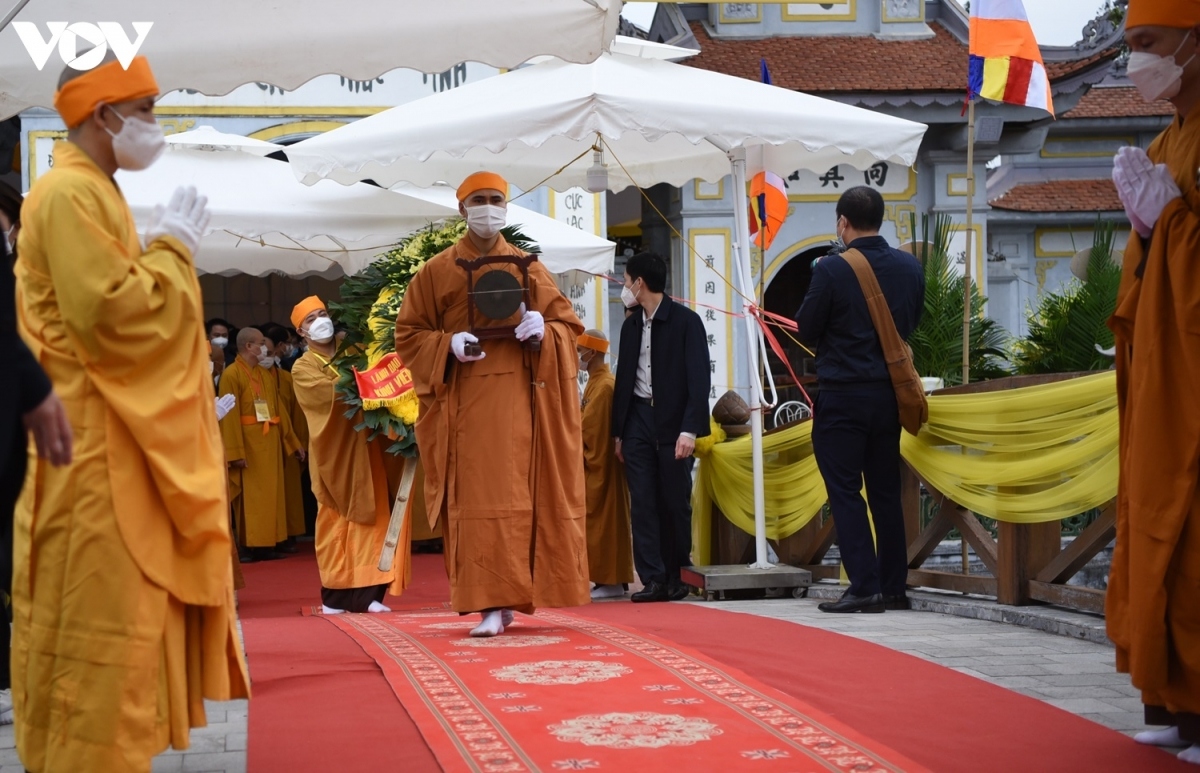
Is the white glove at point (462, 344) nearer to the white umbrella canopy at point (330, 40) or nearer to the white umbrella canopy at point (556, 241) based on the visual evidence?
the white umbrella canopy at point (330, 40)

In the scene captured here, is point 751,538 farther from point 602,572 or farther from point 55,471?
point 55,471

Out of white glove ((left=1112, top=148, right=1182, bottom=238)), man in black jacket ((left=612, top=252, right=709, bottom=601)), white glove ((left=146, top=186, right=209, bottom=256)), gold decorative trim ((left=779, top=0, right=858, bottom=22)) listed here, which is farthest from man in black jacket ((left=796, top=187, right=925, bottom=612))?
gold decorative trim ((left=779, top=0, right=858, bottom=22))

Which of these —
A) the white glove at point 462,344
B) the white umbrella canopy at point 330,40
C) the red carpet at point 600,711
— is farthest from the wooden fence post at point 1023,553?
the white umbrella canopy at point 330,40

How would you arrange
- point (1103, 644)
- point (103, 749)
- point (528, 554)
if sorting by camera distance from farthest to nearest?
point (528, 554) → point (1103, 644) → point (103, 749)

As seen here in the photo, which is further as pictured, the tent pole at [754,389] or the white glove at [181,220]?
the tent pole at [754,389]

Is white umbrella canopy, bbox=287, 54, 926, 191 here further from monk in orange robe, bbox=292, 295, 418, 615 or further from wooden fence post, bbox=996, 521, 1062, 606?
wooden fence post, bbox=996, 521, 1062, 606

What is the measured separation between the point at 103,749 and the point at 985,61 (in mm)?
6344

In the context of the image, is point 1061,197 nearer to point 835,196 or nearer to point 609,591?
point 835,196

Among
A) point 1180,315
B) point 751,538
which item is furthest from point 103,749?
point 751,538

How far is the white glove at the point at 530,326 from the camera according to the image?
18.2 feet

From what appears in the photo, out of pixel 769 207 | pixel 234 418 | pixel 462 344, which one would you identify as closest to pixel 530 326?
pixel 462 344

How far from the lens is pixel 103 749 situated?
9.54 ft

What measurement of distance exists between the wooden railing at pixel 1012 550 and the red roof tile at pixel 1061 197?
1148 cm

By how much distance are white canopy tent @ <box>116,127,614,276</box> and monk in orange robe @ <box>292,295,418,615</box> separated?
74.7 inches
